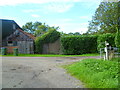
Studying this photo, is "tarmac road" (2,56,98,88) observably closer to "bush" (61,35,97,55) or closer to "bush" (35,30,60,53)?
"bush" (61,35,97,55)

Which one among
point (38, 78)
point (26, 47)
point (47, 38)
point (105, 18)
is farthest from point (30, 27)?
point (38, 78)

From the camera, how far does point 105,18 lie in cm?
2286

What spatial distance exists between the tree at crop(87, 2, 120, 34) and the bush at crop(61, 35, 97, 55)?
17.7 ft

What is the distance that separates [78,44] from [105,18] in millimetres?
7328

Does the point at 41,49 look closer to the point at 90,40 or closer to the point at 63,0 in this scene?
the point at 90,40

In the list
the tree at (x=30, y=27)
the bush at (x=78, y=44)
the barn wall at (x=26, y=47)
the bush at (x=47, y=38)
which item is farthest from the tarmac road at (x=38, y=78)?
the tree at (x=30, y=27)

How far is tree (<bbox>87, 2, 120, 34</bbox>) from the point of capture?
72.1ft

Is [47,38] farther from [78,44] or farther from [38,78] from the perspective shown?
[38,78]

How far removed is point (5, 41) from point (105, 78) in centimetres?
2252

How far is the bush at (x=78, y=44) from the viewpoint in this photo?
19.4m

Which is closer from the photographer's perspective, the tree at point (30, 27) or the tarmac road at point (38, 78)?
the tarmac road at point (38, 78)

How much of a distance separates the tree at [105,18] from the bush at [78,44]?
5.40m

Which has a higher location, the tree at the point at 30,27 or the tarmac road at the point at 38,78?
the tree at the point at 30,27

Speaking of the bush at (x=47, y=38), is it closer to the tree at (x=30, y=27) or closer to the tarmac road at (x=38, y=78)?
the tarmac road at (x=38, y=78)
